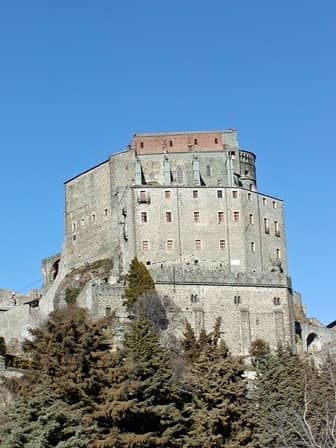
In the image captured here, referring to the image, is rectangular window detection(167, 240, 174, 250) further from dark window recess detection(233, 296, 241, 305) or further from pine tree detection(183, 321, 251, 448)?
pine tree detection(183, 321, 251, 448)

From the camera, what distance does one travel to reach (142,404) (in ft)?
147

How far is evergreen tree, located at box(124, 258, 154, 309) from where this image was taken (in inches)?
3145

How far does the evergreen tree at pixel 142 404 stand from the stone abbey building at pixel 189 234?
3219 cm

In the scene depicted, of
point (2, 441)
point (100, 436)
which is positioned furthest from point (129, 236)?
point (2, 441)

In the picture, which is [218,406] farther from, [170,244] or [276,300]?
[170,244]

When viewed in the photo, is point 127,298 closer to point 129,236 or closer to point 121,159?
point 129,236

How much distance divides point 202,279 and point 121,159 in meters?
17.9

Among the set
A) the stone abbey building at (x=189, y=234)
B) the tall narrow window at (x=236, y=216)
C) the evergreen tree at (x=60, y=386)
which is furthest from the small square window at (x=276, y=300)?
the evergreen tree at (x=60, y=386)

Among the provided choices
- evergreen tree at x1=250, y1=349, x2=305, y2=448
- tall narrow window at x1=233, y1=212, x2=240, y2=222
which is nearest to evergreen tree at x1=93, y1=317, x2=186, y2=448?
evergreen tree at x1=250, y1=349, x2=305, y2=448

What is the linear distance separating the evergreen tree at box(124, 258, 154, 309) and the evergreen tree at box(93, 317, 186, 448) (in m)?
30.7

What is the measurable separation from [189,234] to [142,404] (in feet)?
139

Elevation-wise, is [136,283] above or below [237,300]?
above

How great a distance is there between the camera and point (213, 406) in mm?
48000

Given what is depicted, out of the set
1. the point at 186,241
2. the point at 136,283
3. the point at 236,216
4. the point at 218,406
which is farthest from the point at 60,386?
the point at 236,216
